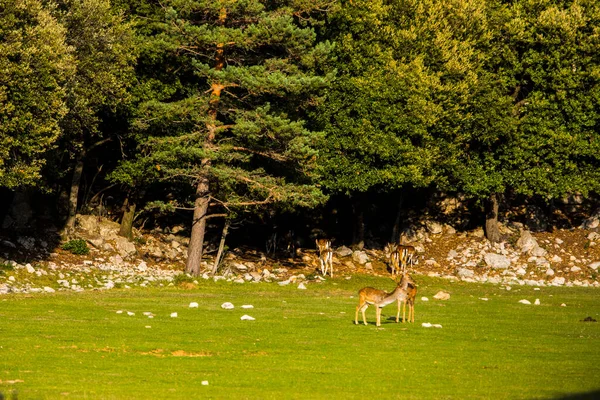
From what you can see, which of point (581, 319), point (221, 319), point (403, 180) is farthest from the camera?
point (403, 180)

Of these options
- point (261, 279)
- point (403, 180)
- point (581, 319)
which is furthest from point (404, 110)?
point (581, 319)

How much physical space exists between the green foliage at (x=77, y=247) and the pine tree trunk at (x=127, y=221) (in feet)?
16.8

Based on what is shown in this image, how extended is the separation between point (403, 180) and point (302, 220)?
11.9m

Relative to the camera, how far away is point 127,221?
52.3 meters

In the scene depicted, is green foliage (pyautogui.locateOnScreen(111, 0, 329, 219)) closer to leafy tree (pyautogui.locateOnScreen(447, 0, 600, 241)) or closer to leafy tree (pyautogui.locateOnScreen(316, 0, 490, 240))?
leafy tree (pyautogui.locateOnScreen(316, 0, 490, 240))

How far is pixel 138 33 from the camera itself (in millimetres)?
48469

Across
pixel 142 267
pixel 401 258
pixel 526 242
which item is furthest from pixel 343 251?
pixel 142 267

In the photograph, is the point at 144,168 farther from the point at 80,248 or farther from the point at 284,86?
the point at 284,86

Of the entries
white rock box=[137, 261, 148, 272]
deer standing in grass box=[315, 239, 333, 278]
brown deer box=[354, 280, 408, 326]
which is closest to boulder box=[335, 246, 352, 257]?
deer standing in grass box=[315, 239, 333, 278]

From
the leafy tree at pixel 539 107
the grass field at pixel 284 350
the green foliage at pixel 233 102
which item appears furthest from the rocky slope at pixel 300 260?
the grass field at pixel 284 350

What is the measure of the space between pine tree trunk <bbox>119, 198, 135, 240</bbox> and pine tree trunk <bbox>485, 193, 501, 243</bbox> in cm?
2090

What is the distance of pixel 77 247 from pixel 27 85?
1130cm

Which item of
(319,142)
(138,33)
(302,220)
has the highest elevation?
(138,33)

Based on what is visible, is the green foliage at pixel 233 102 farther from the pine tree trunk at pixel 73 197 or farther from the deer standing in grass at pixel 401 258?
the deer standing in grass at pixel 401 258
